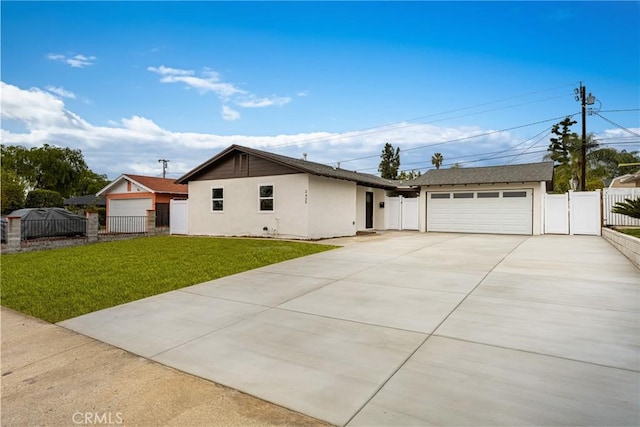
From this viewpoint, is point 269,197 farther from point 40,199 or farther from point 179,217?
point 40,199

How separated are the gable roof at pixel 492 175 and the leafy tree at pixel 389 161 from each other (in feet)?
98.6

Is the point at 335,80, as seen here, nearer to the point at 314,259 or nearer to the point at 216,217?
the point at 216,217

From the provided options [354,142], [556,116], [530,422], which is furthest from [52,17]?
[556,116]

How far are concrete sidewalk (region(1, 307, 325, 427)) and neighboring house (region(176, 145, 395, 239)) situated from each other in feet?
37.6

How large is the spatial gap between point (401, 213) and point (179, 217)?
1319 cm

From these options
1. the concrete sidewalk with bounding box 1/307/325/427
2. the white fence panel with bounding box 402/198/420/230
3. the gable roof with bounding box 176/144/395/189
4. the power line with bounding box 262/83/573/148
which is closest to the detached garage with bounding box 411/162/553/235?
the white fence panel with bounding box 402/198/420/230

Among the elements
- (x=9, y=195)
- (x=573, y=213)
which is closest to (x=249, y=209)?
(x=573, y=213)

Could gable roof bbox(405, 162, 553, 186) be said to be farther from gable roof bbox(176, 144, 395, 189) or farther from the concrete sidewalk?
the concrete sidewalk

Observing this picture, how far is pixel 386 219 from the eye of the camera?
21.4 metres

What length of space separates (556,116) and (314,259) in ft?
77.9

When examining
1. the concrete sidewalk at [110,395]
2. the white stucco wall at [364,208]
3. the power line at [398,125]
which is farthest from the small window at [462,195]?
the concrete sidewalk at [110,395]

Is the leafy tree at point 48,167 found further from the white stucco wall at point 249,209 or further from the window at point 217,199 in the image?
the window at point 217,199

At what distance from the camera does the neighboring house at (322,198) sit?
1550cm

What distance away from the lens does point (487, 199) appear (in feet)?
59.1
